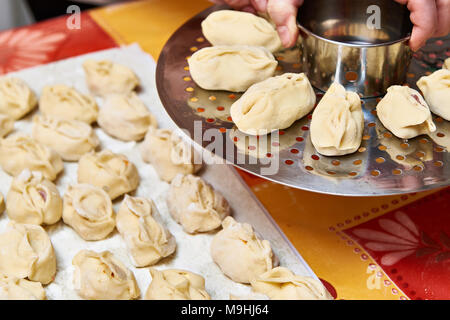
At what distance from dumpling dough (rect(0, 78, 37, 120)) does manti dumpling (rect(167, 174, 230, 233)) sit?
695 mm

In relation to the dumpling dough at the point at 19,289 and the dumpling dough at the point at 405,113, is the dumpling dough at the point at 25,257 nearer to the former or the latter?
the dumpling dough at the point at 19,289

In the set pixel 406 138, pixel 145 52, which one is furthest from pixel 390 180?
pixel 145 52

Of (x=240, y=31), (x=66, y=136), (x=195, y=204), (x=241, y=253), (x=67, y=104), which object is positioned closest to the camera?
(x=241, y=253)

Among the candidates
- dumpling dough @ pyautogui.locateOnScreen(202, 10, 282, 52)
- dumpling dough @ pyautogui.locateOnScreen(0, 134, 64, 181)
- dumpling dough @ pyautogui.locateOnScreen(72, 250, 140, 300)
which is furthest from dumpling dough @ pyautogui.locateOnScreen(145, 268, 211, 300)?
dumpling dough @ pyautogui.locateOnScreen(202, 10, 282, 52)

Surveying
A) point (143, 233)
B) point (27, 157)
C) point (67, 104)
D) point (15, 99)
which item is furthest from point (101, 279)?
point (15, 99)

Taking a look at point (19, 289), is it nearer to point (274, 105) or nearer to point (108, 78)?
point (274, 105)

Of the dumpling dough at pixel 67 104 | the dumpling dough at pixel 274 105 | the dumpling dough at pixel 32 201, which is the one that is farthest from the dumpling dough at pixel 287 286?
the dumpling dough at pixel 67 104

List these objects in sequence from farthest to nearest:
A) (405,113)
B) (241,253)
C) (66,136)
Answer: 1. (66,136)
2. (241,253)
3. (405,113)

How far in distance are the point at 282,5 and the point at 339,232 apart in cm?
64

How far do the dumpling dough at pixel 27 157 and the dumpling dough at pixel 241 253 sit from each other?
1.97ft

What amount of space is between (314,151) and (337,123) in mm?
84

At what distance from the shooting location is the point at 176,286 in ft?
4.00

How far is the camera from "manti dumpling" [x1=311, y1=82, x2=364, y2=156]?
1163mm
